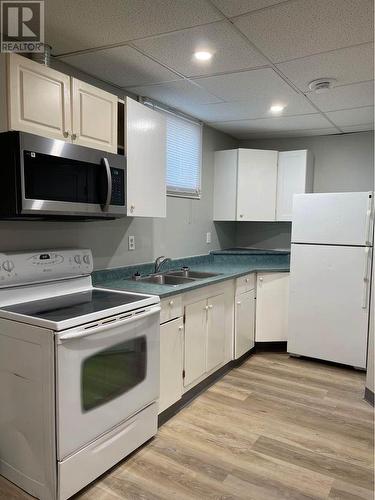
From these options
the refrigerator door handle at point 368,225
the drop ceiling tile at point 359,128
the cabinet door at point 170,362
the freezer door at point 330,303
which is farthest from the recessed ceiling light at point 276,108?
the cabinet door at point 170,362

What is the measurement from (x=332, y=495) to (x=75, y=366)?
55.8 inches

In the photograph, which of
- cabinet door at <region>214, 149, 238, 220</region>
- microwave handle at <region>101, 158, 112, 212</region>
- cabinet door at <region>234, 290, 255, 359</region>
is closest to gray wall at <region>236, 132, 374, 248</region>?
cabinet door at <region>214, 149, 238, 220</region>

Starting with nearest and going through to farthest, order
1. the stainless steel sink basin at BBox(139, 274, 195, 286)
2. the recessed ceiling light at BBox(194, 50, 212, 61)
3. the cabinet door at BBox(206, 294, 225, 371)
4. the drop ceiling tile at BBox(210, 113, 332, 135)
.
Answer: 1. the recessed ceiling light at BBox(194, 50, 212, 61)
2. the cabinet door at BBox(206, 294, 225, 371)
3. the stainless steel sink basin at BBox(139, 274, 195, 286)
4. the drop ceiling tile at BBox(210, 113, 332, 135)

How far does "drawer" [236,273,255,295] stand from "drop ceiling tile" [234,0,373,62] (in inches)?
72.3

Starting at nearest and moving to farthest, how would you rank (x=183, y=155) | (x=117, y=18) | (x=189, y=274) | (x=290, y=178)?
(x=117, y=18) < (x=189, y=274) < (x=183, y=155) < (x=290, y=178)

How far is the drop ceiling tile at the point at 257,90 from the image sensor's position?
8.41 feet

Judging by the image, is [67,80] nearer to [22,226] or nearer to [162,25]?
[162,25]

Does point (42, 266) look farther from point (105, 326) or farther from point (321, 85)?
point (321, 85)

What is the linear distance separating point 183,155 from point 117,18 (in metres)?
1.84

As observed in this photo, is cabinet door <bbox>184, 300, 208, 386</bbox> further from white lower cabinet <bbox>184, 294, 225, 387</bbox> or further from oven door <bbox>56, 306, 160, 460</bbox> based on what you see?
oven door <bbox>56, 306, 160, 460</bbox>

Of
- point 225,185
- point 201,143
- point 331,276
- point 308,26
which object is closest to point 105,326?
point 308,26

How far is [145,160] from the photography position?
256 cm

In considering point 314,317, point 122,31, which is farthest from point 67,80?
point 314,317

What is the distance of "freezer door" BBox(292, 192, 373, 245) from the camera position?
10.6 ft
